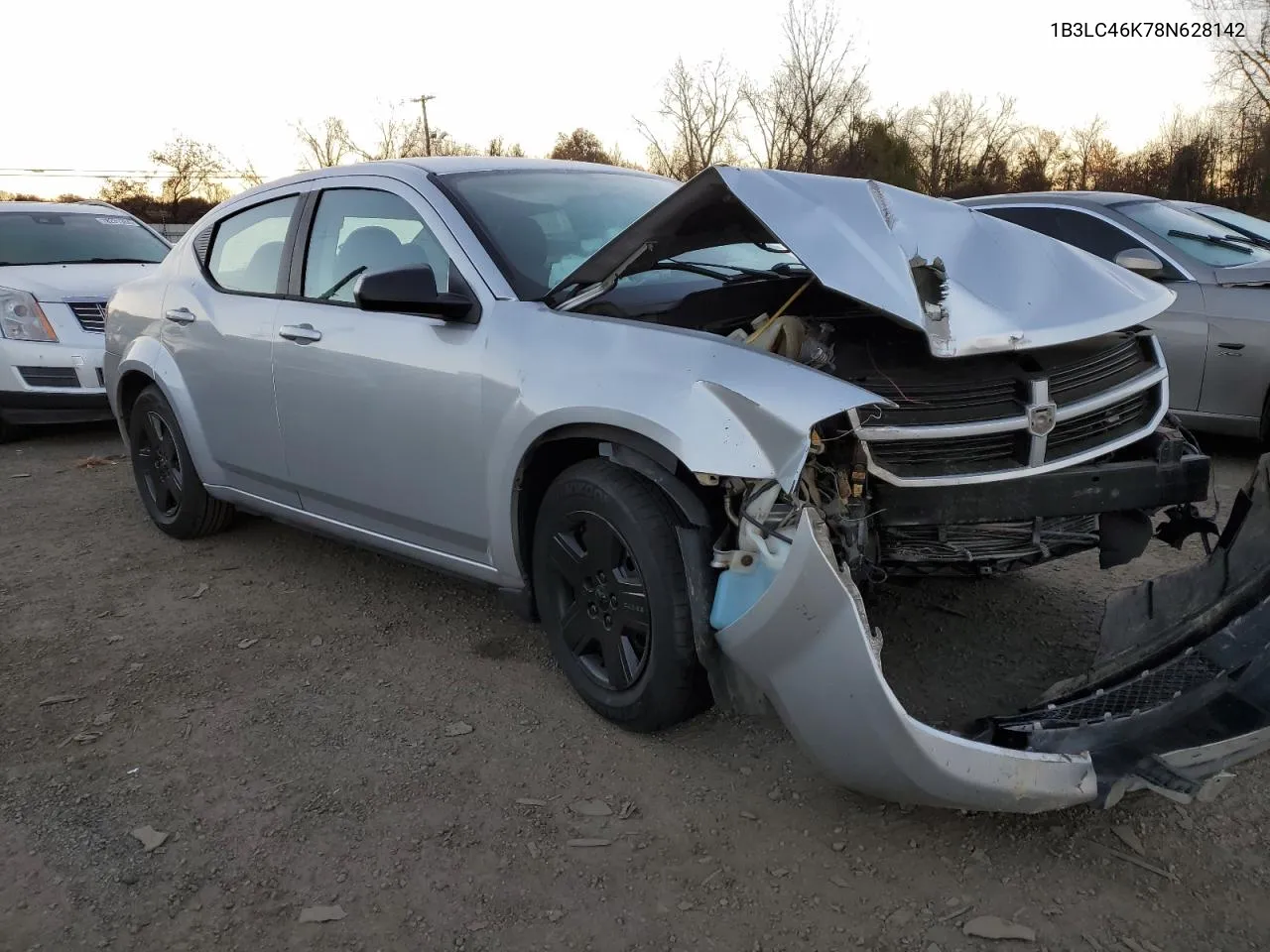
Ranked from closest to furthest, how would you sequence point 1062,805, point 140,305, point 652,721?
point 1062,805, point 652,721, point 140,305

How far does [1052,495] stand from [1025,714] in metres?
0.58

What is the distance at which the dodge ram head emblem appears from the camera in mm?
2658

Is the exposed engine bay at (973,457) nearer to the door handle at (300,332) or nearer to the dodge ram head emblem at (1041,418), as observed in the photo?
the dodge ram head emblem at (1041,418)

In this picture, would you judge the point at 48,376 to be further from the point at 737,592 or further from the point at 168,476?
the point at 737,592

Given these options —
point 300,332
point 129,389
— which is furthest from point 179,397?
point 300,332

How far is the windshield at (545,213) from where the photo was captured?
11.1ft

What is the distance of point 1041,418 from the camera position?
8.75 ft

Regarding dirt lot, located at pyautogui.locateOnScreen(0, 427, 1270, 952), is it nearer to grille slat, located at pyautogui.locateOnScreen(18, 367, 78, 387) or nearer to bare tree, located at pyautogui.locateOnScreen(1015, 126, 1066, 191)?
grille slat, located at pyautogui.locateOnScreen(18, 367, 78, 387)

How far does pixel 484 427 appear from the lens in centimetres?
321

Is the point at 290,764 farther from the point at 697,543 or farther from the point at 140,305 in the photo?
the point at 140,305

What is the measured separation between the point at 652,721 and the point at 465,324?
4.51ft

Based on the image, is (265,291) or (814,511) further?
(265,291)

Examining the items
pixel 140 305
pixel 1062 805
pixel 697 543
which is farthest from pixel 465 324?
pixel 140 305

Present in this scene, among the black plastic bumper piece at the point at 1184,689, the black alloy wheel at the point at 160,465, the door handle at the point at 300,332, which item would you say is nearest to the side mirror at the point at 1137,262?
the black plastic bumper piece at the point at 1184,689
